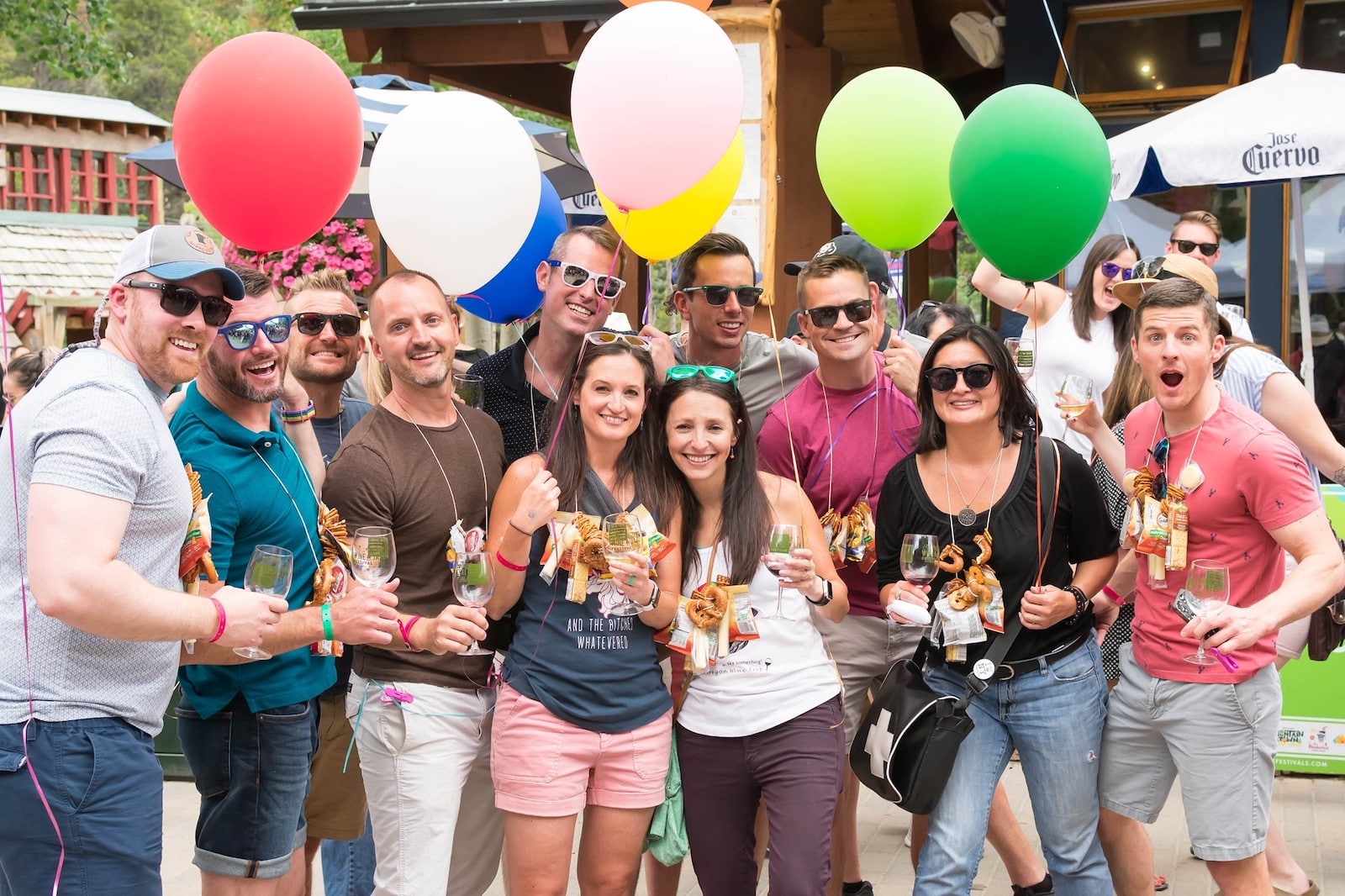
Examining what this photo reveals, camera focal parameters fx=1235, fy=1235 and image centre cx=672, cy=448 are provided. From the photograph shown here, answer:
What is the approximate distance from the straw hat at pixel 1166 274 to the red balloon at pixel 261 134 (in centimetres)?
245

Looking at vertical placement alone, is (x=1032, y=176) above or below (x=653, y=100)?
below

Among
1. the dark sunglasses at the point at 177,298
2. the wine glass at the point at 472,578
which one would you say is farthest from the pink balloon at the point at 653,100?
the dark sunglasses at the point at 177,298

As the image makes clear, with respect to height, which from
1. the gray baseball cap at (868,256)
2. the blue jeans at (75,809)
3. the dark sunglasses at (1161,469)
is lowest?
the blue jeans at (75,809)

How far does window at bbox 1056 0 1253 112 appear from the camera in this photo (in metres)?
8.98

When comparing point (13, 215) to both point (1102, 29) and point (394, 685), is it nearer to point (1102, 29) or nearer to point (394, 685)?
point (1102, 29)

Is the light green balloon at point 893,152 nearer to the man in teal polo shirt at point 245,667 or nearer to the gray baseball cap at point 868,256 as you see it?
the gray baseball cap at point 868,256

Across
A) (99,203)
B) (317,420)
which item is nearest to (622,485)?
(317,420)

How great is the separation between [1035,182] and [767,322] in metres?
Answer: 4.40

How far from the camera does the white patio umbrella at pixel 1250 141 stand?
5.88 m

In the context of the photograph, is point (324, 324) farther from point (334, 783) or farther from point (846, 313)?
point (846, 313)

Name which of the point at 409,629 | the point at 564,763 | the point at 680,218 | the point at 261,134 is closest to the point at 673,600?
the point at 564,763

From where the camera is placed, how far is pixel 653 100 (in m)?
3.58

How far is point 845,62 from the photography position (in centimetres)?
1183

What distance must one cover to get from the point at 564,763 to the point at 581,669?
0.86 feet
